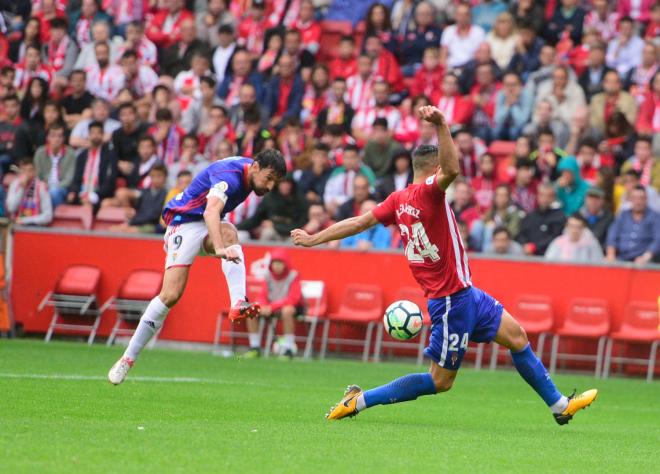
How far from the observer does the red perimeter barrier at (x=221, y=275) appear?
19328 mm

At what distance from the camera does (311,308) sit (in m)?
20.3

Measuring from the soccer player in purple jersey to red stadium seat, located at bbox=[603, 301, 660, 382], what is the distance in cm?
839

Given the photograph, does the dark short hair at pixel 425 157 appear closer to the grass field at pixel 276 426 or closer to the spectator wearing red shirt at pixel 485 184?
the grass field at pixel 276 426

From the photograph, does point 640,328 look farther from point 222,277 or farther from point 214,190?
point 214,190

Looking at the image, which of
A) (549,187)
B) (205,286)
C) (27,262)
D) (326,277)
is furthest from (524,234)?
(27,262)

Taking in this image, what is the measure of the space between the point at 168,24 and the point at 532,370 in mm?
17627

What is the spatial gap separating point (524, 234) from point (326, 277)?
3210mm

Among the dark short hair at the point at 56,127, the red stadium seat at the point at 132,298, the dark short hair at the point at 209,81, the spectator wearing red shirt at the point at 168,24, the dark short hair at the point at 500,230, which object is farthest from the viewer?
the spectator wearing red shirt at the point at 168,24

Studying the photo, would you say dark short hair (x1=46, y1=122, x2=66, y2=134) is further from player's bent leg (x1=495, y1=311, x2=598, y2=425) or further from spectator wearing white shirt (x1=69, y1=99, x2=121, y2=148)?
player's bent leg (x1=495, y1=311, x2=598, y2=425)

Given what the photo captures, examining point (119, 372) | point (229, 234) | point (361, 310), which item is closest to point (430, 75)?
point (361, 310)

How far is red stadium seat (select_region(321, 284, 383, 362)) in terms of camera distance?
65.4ft

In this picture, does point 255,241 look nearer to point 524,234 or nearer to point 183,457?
point 524,234

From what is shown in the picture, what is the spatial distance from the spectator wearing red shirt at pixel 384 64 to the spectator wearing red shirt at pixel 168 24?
4349mm

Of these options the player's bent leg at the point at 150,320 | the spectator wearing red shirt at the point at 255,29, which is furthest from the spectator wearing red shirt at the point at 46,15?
the player's bent leg at the point at 150,320
